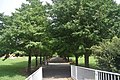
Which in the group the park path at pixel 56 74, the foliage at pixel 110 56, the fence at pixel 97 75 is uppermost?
the foliage at pixel 110 56

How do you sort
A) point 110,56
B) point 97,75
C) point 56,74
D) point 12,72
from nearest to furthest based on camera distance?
point 97,75, point 110,56, point 56,74, point 12,72

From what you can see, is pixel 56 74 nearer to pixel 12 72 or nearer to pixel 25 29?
pixel 12 72

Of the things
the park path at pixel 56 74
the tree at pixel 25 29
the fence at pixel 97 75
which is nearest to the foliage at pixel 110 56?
the fence at pixel 97 75

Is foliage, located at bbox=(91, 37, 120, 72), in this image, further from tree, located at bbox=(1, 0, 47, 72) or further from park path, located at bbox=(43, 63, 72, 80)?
tree, located at bbox=(1, 0, 47, 72)

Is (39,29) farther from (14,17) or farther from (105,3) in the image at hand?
(105,3)

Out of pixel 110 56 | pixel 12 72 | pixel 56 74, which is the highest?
pixel 110 56

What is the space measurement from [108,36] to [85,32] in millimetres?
2733

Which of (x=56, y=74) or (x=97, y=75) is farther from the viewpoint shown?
(x=56, y=74)

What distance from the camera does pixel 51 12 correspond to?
25.7 metres

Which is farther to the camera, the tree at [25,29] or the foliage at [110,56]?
the tree at [25,29]

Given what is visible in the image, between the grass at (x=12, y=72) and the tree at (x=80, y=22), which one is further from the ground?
the tree at (x=80, y=22)

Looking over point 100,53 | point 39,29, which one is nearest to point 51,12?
point 39,29

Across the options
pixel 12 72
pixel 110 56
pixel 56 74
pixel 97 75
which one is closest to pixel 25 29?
pixel 12 72

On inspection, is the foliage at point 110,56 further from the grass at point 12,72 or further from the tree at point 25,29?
the tree at point 25,29
